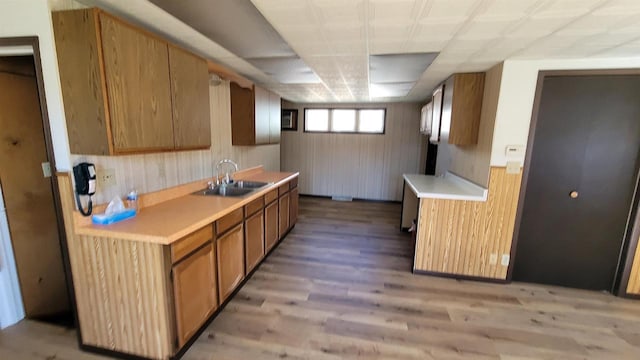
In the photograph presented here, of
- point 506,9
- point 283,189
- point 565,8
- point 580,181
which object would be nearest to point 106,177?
point 283,189

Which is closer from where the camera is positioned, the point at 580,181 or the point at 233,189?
the point at 580,181

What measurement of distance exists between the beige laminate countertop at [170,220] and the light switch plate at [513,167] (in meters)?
2.58

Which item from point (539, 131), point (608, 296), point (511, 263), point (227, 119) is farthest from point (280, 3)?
point (608, 296)

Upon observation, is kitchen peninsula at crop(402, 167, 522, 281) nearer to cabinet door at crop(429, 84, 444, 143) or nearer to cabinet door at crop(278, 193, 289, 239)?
cabinet door at crop(429, 84, 444, 143)

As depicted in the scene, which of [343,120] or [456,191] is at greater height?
[343,120]

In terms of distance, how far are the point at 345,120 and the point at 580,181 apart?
14.4 ft

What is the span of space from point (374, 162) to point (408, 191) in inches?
83.2

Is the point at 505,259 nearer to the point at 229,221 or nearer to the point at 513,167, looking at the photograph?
the point at 513,167

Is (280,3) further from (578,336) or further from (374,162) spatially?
(374,162)

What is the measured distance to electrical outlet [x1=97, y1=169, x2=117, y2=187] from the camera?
177 centimetres

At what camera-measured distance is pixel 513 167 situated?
2.61 metres

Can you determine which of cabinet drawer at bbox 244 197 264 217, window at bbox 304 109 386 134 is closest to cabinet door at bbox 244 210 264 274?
cabinet drawer at bbox 244 197 264 217

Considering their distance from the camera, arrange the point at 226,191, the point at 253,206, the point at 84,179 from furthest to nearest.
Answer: the point at 226,191
the point at 253,206
the point at 84,179

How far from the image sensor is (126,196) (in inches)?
76.8
